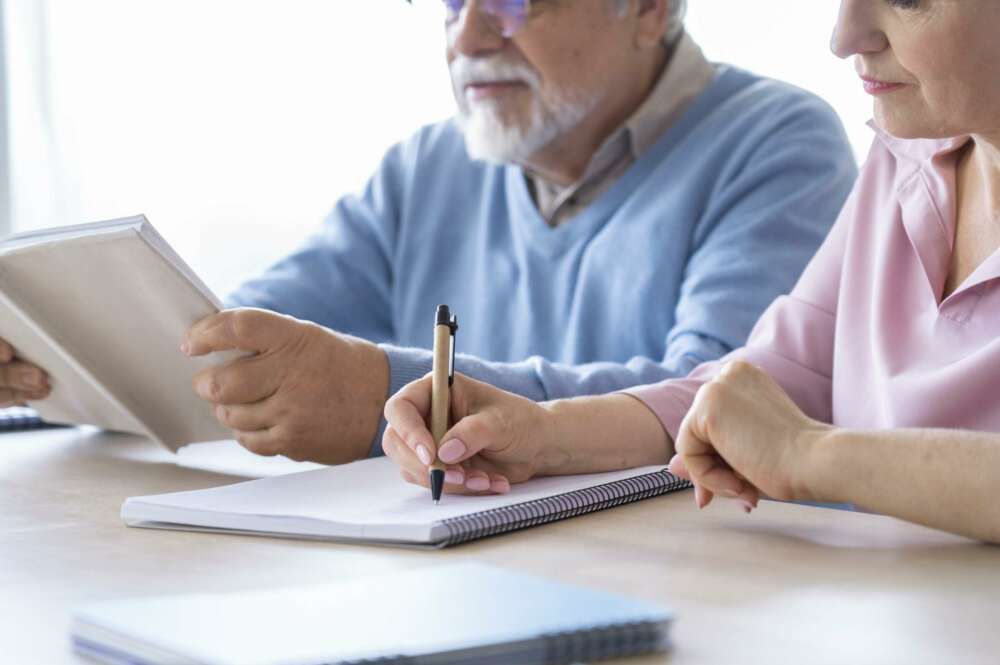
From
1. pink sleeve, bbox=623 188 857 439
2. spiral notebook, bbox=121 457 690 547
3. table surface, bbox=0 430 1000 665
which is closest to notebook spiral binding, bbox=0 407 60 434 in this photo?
table surface, bbox=0 430 1000 665

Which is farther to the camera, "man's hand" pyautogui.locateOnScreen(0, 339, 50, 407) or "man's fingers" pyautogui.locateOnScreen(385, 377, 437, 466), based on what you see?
"man's hand" pyautogui.locateOnScreen(0, 339, 50, 407)

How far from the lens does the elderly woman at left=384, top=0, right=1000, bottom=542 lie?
0.99 metres

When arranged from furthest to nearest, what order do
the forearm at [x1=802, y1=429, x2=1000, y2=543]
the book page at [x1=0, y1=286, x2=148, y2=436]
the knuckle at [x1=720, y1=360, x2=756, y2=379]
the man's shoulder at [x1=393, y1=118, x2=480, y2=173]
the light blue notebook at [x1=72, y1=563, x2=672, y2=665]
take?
1. the man's shoulder at [x1=393, y1=118, x2=480, y2=173]
2. the book page at [x1=0, y1=286, x2=148, y2=436]
3. the knuckle at [x1=720, y1=360, x2=756, y2=379]
4. the forearm at [x1=802, y1=429, x2=1000, y2=543]
5. the light blue notebook at [x1=72, y1=563, x2=672, y2=665]

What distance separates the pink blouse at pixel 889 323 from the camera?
121 centimetres

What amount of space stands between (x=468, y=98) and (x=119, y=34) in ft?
3.95

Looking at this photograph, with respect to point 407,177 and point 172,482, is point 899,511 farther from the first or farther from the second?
point 407,177

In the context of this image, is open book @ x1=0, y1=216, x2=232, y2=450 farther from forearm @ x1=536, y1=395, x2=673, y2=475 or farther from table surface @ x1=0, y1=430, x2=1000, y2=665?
forearm @ x1=536, y1=395, x2=673, y2=475

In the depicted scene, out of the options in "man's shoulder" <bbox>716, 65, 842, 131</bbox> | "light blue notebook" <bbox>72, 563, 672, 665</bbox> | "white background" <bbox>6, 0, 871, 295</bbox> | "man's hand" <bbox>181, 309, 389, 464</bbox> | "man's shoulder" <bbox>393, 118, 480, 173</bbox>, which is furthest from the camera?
"white background" <bbox>6, 0, 871, 295</bbox>

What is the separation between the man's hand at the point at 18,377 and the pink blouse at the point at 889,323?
72 centimetres

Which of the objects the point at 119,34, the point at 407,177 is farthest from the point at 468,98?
the point at 119,34

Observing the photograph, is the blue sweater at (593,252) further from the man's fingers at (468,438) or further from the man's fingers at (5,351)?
the man's fingers at (5,351)

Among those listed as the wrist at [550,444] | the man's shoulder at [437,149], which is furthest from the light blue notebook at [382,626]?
the man's shoulder at [437,149]

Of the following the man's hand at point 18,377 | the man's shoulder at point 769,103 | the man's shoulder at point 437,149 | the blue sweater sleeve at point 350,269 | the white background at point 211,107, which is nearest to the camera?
the man's hand at point 18,377

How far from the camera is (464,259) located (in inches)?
88.0
